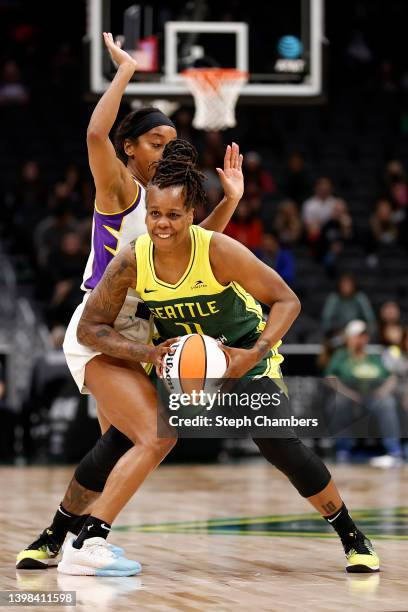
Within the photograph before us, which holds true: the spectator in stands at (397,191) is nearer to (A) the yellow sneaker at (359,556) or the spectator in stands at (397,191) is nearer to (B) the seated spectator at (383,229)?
(B) the seated spectator at (383,229)

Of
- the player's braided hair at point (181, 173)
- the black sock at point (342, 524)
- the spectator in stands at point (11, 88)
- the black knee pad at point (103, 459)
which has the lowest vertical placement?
the black sock at point (342, 524)

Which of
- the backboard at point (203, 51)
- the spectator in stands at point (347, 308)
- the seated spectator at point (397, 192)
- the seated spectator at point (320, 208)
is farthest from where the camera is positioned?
the seated spectator at point (397, 192)

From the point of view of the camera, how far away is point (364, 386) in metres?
13.9

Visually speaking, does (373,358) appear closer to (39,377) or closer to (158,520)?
(39,377)

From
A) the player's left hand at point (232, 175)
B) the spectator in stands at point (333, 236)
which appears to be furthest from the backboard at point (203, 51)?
the spectator in stands at point (333, 236)

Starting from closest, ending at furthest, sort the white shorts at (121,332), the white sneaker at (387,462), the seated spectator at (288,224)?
the white shorts at (121,332)
the white sneaker at (387,462)
the seated spectator at (288,224)

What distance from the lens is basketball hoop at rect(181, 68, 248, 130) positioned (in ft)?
37.2

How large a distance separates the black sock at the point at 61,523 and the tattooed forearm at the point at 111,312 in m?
0.88

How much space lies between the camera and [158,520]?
26.1 feet

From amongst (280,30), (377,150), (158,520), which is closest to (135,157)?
(158,520)

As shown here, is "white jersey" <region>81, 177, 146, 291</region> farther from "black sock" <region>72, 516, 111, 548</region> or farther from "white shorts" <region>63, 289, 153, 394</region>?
"black sock" <region>72, 516, 111, 548</region>

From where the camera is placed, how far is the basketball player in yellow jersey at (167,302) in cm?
526

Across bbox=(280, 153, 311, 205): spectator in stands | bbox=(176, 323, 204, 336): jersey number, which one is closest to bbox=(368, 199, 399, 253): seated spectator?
bbox=(280, 153, 311, 205): spectator in stands

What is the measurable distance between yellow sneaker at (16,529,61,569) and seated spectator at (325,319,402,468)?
317 inches
